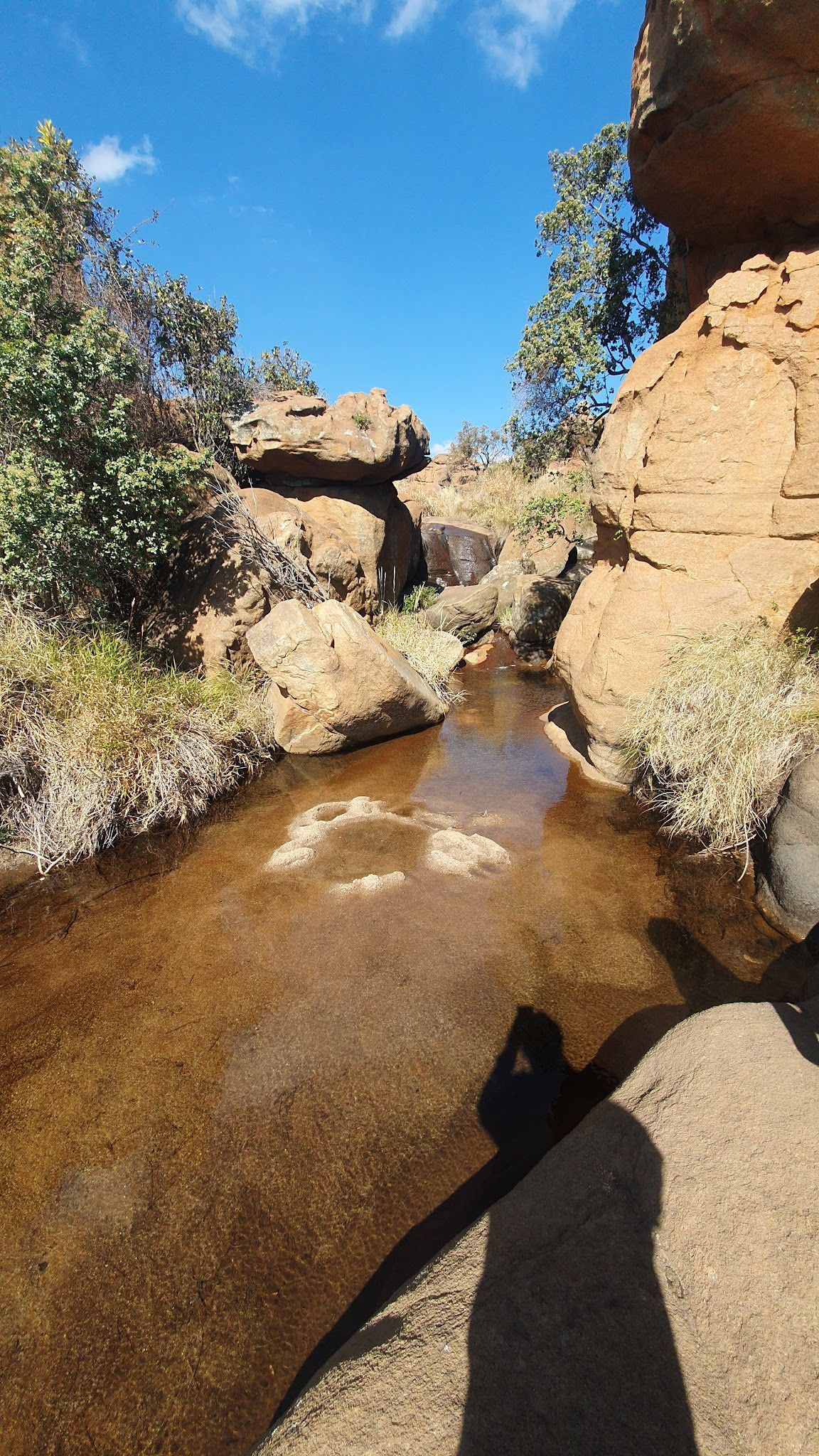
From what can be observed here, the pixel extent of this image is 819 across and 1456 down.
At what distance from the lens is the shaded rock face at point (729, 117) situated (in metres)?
3.69

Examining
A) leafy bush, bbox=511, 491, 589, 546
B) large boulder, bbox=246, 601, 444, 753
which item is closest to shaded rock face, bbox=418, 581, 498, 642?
leafy bush, bbox=511, 491, 589, 546

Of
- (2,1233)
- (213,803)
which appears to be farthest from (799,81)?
(2,1233)

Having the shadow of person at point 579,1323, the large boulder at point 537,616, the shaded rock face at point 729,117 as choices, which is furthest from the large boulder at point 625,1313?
the large boulder at point 537,616

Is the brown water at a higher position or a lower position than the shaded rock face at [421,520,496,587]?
lower

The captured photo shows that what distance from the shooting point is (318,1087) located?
2.43 metres

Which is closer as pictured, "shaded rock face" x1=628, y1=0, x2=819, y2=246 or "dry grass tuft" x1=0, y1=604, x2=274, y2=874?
"shaded rock face" x1=628, y1=0, x2=819, y2=246

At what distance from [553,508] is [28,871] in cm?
717

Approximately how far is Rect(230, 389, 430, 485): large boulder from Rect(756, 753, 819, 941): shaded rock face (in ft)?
22.6

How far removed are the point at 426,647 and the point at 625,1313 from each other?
7397mm

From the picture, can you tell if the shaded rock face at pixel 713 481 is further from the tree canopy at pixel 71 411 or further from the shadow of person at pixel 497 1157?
the tree canopy at pixel 71 411

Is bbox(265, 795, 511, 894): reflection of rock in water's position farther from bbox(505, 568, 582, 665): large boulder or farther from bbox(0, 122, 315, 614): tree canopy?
bbox(505, 568, 582, 665): large boulder

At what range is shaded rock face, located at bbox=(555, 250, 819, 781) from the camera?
4.15 metres

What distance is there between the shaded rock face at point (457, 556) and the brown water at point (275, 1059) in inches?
392

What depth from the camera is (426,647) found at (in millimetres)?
8266
